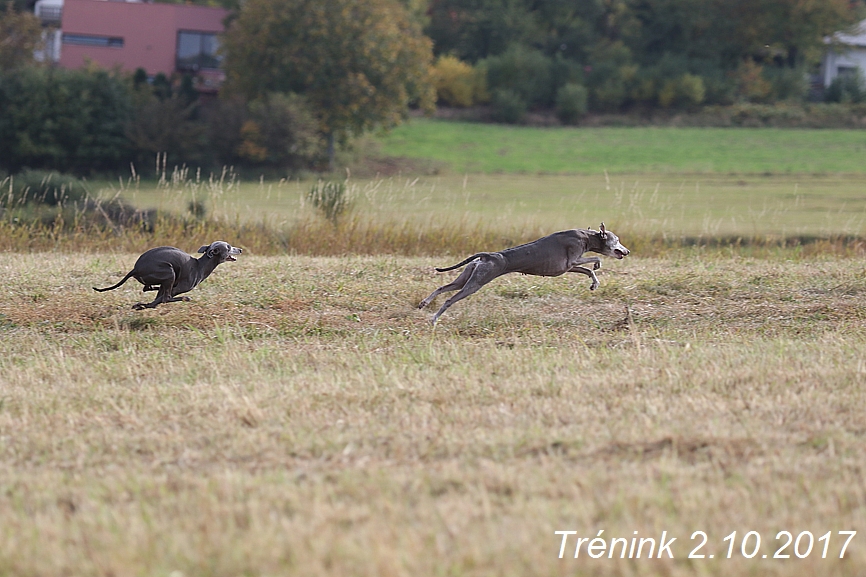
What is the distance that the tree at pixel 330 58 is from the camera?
39.0 m

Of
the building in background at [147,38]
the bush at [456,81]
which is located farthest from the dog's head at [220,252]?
the bush at [456,81]

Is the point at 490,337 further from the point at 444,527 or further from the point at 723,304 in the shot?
the point at 444,527

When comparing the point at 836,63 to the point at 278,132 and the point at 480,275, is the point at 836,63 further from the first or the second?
the point at 480,275

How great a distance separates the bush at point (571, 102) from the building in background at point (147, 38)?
668 inches

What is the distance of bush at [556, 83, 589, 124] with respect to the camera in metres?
50.2

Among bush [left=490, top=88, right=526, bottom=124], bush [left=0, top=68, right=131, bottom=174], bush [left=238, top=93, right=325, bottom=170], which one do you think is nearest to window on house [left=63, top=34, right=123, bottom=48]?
bush [left=0, top=68, right=131, bottom=174]

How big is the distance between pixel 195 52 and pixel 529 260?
133 feet

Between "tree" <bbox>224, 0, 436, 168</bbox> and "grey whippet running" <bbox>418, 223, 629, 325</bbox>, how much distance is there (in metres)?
32.3

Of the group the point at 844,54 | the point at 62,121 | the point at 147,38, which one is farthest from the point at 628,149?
the point at 844,54

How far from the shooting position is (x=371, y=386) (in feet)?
20.8

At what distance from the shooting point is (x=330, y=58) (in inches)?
1553

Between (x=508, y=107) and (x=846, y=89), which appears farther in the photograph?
(x=846, y=89)

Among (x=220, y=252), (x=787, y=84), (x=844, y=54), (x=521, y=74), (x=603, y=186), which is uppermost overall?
(x=844, y=54)

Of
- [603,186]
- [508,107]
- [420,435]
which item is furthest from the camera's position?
[508,107]
